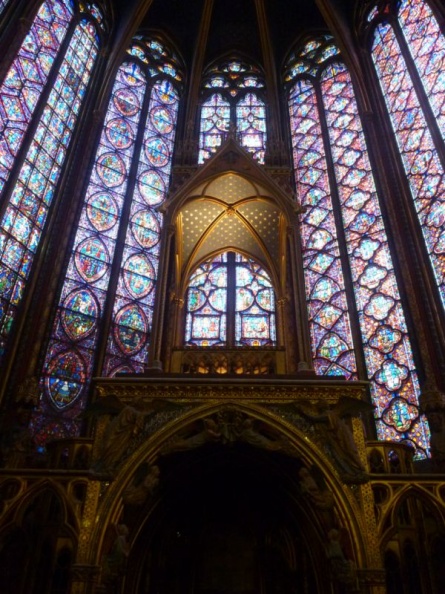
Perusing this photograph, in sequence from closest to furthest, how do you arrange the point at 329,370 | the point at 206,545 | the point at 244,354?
the point at 206,545 < the point at 244,354 < the point at 329,370

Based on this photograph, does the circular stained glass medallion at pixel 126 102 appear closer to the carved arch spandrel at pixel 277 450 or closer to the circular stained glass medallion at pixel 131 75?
the circular stained glass medallion at pixel 131 75

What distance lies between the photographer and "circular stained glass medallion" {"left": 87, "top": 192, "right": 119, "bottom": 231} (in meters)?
12.2

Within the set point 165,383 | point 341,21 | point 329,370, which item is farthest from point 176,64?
point 165,383

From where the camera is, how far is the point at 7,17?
11.0 m

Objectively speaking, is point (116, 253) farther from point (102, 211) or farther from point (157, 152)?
point (157, 152)

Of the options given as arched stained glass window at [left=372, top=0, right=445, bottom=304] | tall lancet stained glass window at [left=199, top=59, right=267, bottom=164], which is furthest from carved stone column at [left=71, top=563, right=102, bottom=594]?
tall lancet stained glass window at [left=199, top=59, right=267, bottom=164]

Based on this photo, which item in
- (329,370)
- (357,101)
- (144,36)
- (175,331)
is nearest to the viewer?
(175,331)

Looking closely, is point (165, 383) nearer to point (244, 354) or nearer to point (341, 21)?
point (244, 354)

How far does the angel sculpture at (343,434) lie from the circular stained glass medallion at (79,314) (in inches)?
216

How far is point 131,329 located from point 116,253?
1899mm

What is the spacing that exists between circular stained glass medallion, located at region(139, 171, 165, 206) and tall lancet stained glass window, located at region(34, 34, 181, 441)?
0.03 m

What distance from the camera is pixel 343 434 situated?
657 cm

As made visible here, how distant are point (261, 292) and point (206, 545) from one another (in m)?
6.10

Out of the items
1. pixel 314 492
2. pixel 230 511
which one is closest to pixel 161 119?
pixel 230 511
